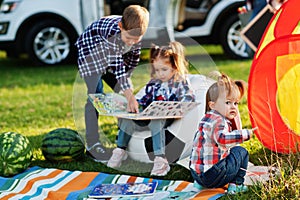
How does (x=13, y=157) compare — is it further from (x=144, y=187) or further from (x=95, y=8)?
(x=95, y=8)

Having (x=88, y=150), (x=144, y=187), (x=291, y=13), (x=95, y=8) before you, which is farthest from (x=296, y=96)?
(x=95, y=8)

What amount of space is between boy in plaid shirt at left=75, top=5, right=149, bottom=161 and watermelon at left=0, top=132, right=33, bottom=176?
2.15 feet

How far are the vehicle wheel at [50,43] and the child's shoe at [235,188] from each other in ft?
22.6

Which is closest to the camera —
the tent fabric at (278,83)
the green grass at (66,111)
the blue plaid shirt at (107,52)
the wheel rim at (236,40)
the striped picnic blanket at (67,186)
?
the green grass at (66,111)

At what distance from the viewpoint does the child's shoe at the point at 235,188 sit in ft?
14.0

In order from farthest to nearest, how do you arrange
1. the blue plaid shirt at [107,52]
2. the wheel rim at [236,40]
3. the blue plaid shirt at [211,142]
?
the wheel rim at [236,40], the blue plaid shirt at [107,52], the blue plaid shirt at [211,142]

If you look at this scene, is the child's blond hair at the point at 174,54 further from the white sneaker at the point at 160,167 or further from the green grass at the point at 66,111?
the white sneaker at the point at 160,167

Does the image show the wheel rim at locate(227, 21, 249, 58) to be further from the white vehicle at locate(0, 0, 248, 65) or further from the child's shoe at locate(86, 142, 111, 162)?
the child's shoe at locate(86, 142, 111, 162)

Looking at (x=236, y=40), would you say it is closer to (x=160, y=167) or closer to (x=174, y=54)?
(x=174, y=54)

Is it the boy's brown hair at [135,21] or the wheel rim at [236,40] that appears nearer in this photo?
the boy's brown hair at [135,21]

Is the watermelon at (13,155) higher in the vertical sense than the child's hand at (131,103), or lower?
lower

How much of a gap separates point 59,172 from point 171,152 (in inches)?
36.8

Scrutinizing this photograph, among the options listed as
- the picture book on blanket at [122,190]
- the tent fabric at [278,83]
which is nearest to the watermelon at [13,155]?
the picture book on blanket at [122,190]

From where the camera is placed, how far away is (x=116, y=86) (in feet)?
18.1
